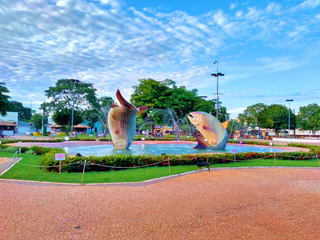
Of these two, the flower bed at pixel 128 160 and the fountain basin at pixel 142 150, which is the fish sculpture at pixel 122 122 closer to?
the fountain basin at pixel 142 150

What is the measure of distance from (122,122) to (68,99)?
2965cm

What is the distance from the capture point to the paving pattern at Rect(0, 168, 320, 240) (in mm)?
4922

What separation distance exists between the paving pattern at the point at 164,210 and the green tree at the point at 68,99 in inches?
1516

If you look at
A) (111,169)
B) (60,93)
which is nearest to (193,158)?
(111,169)

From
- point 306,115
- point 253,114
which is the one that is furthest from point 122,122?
point 306,115

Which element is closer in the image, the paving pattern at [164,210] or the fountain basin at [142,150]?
the paving pattern at [164,210]

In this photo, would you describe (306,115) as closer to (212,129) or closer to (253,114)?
(253,114)

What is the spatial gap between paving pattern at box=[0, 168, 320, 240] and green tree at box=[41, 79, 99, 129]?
38515mm

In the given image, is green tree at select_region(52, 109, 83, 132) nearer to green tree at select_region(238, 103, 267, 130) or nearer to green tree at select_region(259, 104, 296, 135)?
green tree at select_region(238, 103, 267, 130)

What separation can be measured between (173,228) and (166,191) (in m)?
2.98

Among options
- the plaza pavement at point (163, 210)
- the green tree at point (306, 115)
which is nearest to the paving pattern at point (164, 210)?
the plaza pavement at point (163, 210)

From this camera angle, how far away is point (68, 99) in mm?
45594

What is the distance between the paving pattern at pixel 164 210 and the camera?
4922 mm

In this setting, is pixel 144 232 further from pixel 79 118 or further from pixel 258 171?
pixel 79 118
